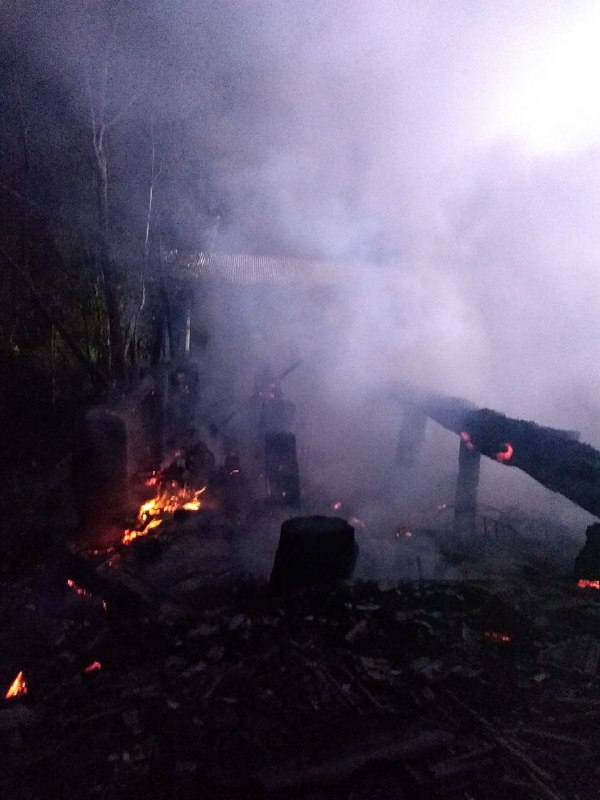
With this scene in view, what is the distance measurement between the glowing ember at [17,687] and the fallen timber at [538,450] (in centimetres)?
525

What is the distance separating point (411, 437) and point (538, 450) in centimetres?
427

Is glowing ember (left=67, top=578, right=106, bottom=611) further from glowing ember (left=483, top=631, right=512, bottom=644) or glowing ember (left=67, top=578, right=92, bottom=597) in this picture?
glowing ember (left=483, top=631, right=512, bottom=644)

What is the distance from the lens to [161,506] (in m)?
8.11

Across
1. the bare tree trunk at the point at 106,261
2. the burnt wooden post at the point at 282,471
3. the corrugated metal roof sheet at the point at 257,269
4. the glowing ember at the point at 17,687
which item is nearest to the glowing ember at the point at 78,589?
the glowing ember at the point at 17,687

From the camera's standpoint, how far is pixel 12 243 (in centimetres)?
1227

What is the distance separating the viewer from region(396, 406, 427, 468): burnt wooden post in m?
10.8

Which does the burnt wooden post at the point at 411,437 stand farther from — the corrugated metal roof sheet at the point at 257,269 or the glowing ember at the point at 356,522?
the corrugated metal roof sheet at the point at 257,269

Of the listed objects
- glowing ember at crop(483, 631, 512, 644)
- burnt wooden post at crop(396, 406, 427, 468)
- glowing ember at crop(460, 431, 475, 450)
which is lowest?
glowing ember at crop(483, 631, 512, 644)

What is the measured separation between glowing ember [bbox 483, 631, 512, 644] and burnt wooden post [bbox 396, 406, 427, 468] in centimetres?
572

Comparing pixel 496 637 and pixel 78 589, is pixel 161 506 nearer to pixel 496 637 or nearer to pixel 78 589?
pixel 78 589

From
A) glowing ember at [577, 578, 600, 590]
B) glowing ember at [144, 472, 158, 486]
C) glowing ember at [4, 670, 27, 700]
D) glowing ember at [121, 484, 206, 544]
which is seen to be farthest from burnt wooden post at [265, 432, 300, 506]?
glowing ember at [4, 670, 27, 700]

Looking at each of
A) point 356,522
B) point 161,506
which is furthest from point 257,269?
point 356,522

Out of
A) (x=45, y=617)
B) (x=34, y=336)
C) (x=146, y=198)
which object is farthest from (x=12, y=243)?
(x=45, y=617)

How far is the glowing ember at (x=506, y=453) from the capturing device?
22.9 feet
